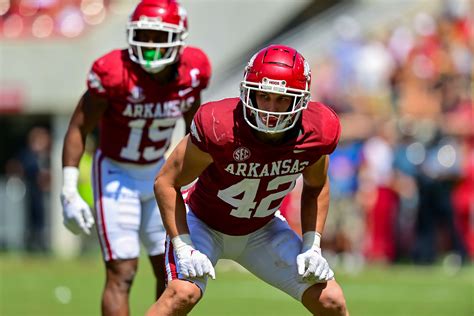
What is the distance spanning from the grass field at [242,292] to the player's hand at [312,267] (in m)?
3.47

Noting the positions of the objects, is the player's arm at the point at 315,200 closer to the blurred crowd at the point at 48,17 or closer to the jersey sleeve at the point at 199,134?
the jersey sleeve at the point at 199,134

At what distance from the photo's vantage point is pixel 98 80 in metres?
6.47

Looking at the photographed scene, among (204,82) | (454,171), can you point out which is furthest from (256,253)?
(454,171)

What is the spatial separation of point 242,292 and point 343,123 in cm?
424

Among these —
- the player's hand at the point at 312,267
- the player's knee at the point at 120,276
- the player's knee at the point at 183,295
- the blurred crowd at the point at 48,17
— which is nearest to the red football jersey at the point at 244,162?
the player's hand at the point at 312,267

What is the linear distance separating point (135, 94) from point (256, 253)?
1.39 metres

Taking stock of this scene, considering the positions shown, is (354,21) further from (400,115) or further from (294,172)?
(294,172)

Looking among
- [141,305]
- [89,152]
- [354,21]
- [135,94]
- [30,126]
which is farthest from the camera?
[30,126]

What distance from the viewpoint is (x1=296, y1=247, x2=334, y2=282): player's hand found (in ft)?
17.7

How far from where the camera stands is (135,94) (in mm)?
6578

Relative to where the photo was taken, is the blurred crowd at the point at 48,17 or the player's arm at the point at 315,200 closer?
the player's arm at the point at 315,200

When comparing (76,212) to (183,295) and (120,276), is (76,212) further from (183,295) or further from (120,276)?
(183,295)

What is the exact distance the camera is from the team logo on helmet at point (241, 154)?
5277 mm

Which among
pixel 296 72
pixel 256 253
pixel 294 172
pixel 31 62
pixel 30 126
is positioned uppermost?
pixel 296 72
